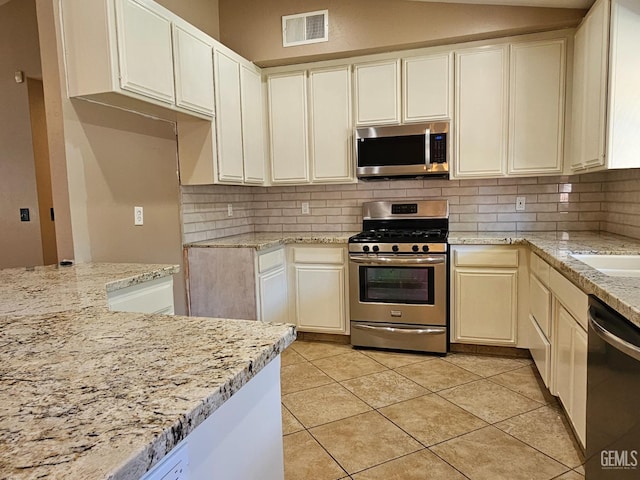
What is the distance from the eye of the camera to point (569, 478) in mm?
1744

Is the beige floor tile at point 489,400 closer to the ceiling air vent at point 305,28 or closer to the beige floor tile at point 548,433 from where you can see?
the beige floor tile at point 548,433

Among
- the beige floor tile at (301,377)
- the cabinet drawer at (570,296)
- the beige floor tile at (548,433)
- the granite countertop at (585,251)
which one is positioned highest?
the granite countertop at (585,251)

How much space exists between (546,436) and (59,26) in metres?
3.20

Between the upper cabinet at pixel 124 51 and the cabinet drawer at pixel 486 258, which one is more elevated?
the upper cabinet at pixel 124 51

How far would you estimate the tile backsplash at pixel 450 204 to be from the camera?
3.15 meters

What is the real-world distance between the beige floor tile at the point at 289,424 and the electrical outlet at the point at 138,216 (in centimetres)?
152

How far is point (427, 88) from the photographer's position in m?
3.25

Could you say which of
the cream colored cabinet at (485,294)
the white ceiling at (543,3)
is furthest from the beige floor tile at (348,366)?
the white ceiling at (543,3)

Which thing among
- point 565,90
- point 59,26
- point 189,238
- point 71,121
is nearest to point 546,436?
point 565,90

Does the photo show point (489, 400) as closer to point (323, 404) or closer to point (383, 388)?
point (383, 388)

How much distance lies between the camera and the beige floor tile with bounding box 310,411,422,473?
1.93m

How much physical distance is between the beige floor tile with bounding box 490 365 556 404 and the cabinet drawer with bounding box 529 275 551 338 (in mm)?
386

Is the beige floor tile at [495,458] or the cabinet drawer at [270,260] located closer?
the beige floor tile at [495,458]

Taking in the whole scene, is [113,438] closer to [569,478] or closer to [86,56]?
[569,478]
